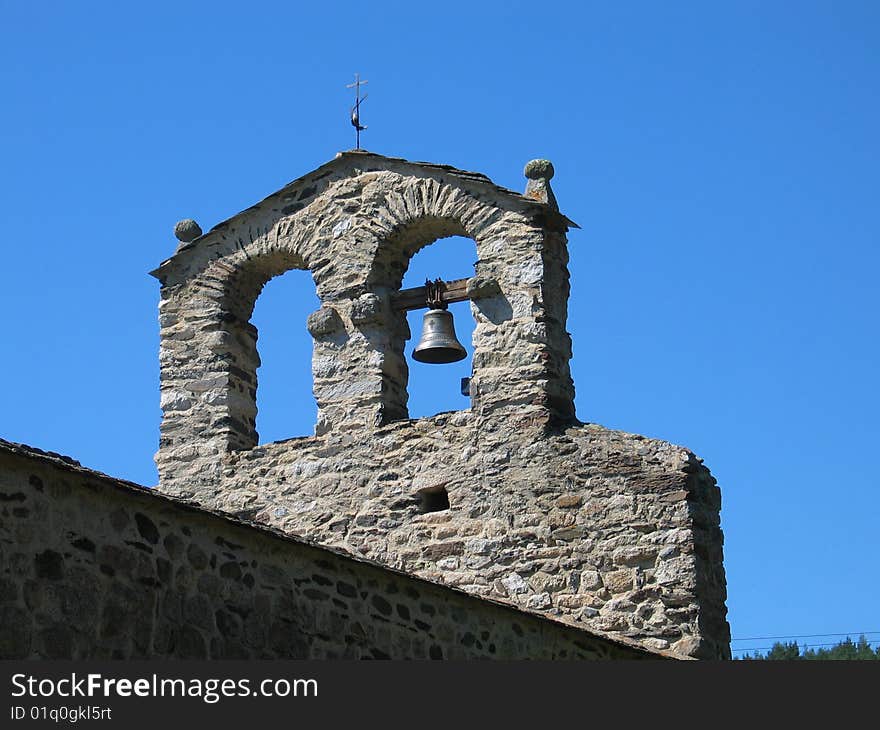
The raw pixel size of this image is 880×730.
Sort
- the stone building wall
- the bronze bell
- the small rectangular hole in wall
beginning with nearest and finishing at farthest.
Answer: the stone building wall
the small rectangular hole in wall
the bronze bell

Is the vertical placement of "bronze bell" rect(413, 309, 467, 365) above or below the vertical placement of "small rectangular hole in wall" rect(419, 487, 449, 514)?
above

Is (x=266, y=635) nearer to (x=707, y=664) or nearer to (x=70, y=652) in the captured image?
(x=70, y=652)

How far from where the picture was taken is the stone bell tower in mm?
11023

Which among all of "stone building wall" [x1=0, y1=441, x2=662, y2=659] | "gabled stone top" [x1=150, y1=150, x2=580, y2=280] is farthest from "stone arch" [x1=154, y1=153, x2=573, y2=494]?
"stone building wall" [x1=0, y1=441, x2=662, y2=659]

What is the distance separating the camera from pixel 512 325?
38.2ft

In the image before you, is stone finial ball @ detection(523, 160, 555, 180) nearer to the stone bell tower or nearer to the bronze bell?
the stone bell tower

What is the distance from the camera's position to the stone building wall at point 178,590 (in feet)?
22.3

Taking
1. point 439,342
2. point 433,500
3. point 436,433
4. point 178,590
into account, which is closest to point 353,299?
point 439,342

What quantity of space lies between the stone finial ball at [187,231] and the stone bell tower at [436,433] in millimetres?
16

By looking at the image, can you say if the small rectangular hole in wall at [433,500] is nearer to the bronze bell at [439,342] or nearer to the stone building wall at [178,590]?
the bronze bell at [439,342]

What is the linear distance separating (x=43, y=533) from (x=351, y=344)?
5316mm

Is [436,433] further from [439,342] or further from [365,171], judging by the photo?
[365,171]

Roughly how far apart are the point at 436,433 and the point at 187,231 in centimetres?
259

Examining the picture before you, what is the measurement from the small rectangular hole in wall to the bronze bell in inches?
35.5
